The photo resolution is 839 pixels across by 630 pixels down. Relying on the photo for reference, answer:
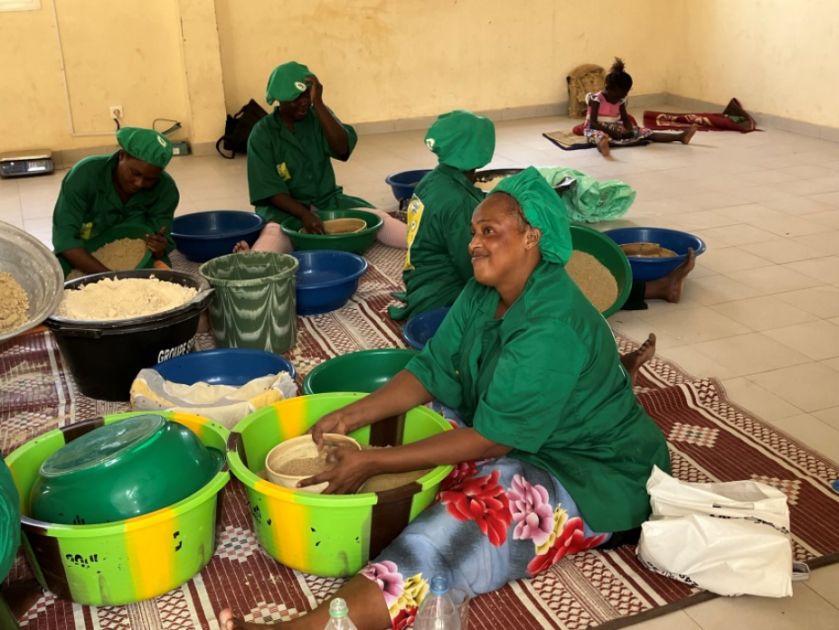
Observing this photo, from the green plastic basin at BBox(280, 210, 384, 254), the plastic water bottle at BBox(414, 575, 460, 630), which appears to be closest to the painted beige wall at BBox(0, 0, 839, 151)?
the green plastic basin at BBox(280, 210, 384, 254)

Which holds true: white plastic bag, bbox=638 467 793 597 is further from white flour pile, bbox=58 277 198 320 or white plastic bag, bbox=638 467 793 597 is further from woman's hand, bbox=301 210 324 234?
woman's hand, bbox=301 210 324 234

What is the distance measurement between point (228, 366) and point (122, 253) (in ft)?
3.60

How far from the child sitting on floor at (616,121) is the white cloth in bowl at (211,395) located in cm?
468

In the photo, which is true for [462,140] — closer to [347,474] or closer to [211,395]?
[211,395]

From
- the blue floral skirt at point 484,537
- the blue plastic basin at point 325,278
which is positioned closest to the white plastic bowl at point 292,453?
the blue floral skirt at point 484,537

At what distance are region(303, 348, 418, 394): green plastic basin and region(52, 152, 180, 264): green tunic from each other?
1.33m

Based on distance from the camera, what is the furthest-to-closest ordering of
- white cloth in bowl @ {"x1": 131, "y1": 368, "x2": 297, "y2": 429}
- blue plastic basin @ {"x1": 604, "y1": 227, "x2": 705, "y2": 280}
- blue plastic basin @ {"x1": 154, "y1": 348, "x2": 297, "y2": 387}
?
blue plastic basin @ {"x1": 604, "y1": 227, "x2": 705, "y2": 280}, blue plastic basin @ {"x1": 154, "y1": 348, "x2": 297, "y2": 387}, white cloth in bowl @ {"x1": 131, "y1": 368, "x2": 297, "y2": 429}

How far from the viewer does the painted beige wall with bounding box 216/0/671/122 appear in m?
7.27

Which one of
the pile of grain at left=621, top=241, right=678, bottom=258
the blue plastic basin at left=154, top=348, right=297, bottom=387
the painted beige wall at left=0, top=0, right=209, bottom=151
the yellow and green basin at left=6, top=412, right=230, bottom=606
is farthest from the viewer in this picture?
the painted beige wall at left=0, top=0, right=209, bottom=151

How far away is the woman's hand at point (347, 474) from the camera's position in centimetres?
203

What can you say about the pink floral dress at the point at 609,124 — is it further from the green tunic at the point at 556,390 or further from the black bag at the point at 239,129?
the green tunic at the point at 556,390

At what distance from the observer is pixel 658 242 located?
4230 millimetres

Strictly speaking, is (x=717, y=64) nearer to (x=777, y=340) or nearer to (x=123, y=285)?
(x=777, y=340)

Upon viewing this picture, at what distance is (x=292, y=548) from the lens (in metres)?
2.08
